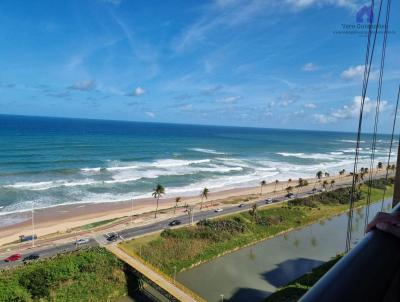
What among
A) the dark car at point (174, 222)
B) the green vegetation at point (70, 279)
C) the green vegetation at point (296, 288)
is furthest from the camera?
the dark car at point (174, 222)

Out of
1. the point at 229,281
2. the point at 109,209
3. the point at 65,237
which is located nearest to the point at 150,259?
the point at 229,281

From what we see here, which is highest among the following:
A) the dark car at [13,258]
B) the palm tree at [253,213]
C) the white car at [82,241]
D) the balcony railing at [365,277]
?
the balcony railing at [365,277]

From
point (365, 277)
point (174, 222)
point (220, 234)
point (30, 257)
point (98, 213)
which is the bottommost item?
point (98, 213)

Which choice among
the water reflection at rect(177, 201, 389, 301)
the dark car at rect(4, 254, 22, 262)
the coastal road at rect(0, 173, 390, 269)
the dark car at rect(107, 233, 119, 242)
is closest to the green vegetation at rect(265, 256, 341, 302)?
the water reflection at rect(177, 201, 389, 301)

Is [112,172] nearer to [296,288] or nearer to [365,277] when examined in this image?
[296,288]

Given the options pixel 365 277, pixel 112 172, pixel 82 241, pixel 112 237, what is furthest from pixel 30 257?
pixel 112 172

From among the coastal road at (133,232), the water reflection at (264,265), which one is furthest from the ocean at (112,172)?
the water reflection at (264,265)

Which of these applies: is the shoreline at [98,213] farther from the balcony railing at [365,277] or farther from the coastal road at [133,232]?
the balcony railing at [365,277]
